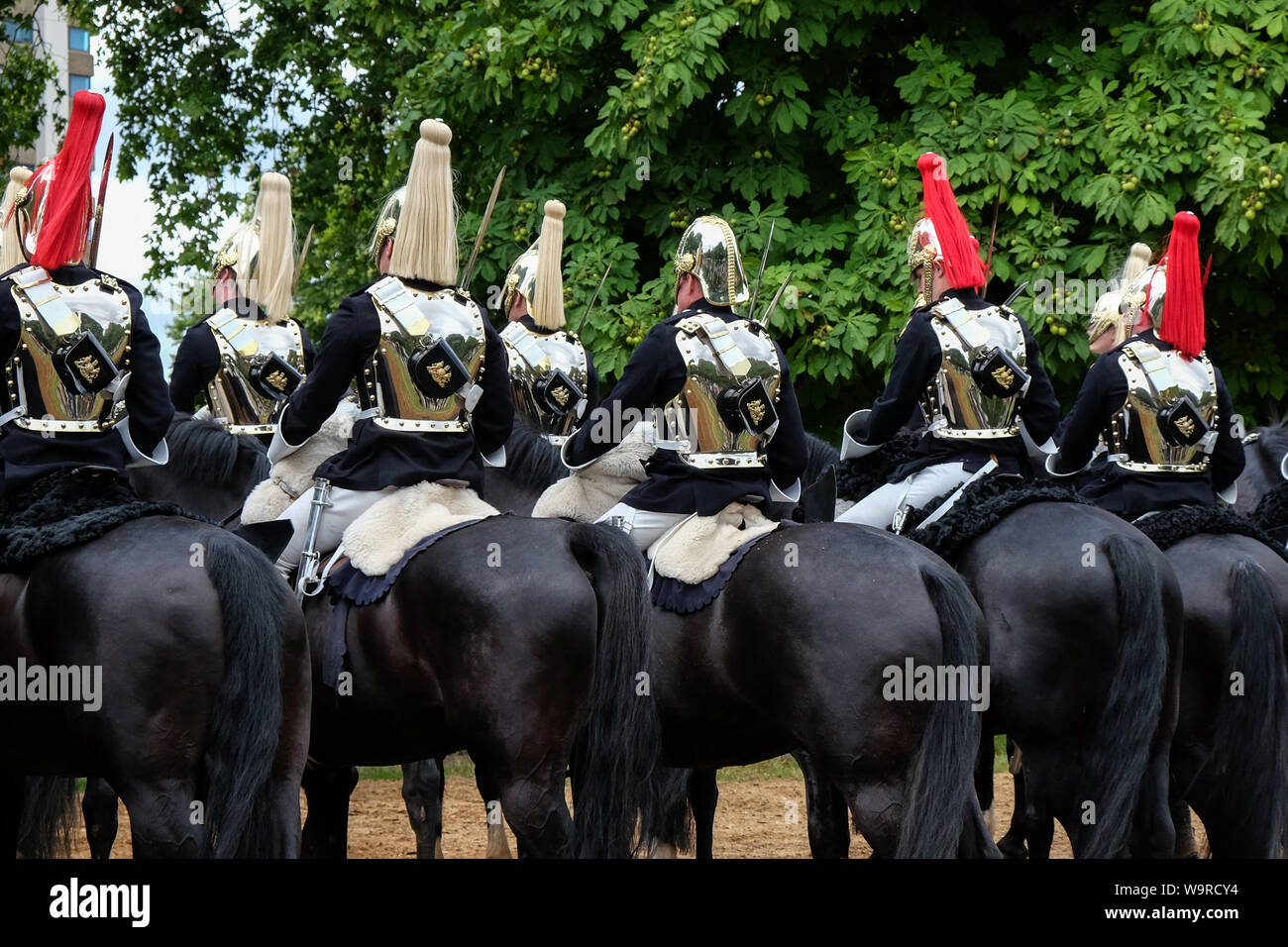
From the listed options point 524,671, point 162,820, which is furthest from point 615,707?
point 162,820

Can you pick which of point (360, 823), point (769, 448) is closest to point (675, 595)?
point (769, 448)

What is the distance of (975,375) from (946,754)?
2.19 m

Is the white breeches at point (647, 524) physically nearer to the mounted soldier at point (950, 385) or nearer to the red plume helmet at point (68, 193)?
the mounted soldier at point (950, 385)

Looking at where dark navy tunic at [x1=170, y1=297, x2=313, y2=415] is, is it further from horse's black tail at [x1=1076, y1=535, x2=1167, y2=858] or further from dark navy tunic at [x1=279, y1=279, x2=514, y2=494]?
horse's black tail at [x1=1076, y1=535, x2=1167, y2=858]

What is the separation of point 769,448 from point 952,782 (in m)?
1.77

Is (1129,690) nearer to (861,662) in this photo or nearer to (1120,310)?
(861,662)

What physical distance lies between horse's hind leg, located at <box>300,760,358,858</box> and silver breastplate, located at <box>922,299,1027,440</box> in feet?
9.51

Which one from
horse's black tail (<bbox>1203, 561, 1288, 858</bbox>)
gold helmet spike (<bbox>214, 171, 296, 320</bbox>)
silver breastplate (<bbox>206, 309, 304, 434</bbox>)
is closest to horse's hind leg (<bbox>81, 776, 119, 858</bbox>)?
silver breastplate (<bbox>206, 309, 304, 434</bbox>)

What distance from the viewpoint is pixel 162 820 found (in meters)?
4.92

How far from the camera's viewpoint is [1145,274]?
8.13 m

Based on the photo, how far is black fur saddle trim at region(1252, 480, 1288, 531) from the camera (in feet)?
28.6

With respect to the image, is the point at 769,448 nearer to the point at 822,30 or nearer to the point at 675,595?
the point at 675,595

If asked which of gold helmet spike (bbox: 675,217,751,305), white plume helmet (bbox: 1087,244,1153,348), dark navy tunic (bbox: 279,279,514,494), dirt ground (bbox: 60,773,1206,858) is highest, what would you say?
gold helmet spike (bbox: 675,217,751,305)

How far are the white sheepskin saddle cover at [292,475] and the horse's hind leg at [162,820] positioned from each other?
171cm
